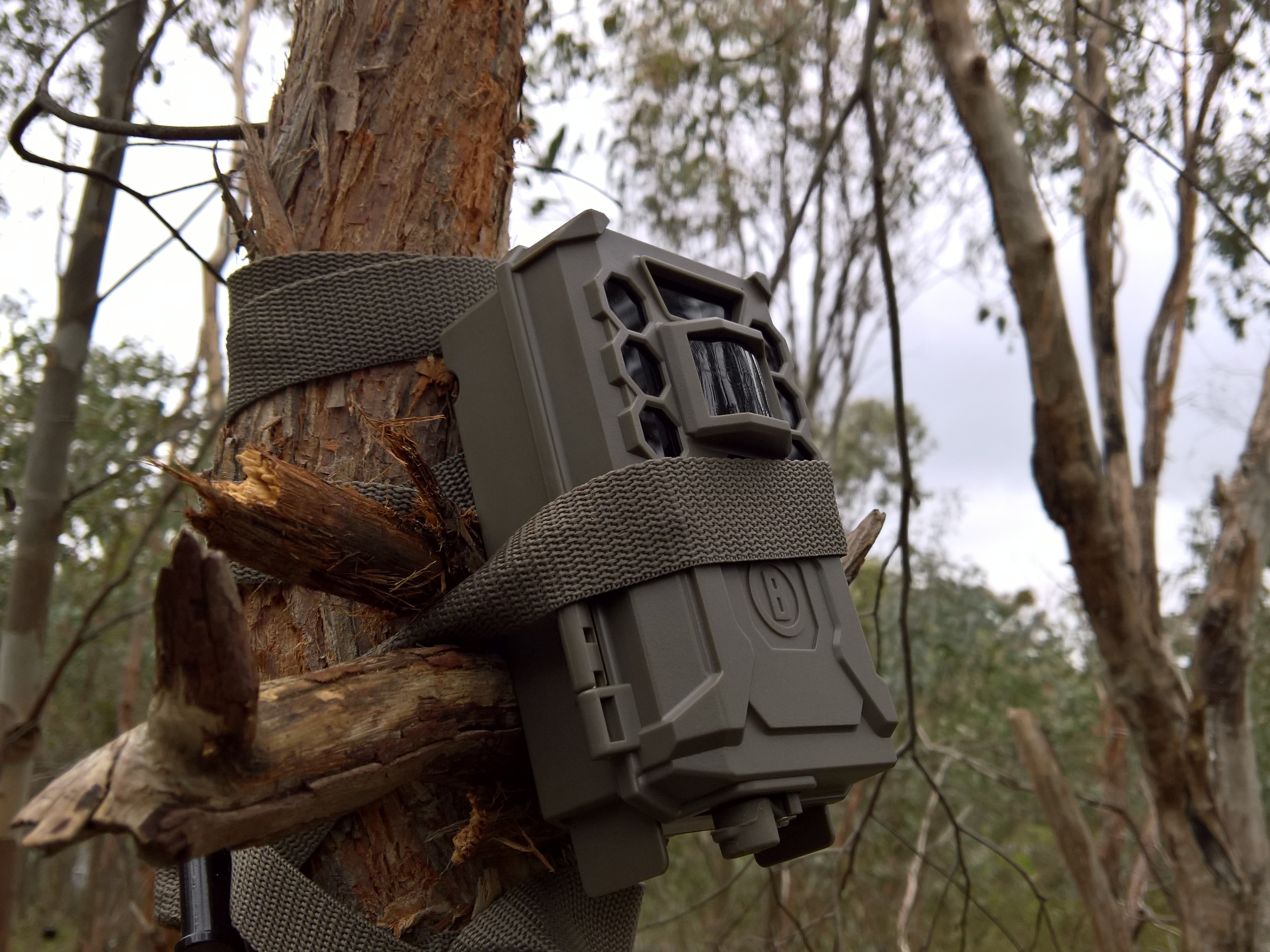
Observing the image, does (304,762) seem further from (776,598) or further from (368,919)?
(776,598)

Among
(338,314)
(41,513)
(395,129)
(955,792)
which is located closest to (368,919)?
(338,314)

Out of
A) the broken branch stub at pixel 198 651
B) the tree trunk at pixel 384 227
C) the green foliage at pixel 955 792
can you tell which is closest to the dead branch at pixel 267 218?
the tree trunk at pixel 384 227

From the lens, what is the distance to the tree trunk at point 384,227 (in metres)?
0.91

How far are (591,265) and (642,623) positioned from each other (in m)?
0.30

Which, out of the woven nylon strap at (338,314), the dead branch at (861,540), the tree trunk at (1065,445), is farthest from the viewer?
the tree trunk at (1065,445)

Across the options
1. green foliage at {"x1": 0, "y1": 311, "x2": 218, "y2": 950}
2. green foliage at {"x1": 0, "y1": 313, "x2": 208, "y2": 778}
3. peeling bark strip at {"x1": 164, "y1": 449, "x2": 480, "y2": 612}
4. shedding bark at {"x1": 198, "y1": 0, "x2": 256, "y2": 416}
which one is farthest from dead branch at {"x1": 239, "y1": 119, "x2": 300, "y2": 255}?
shedding bark at {"x1": 198, "y1": 0, "x2": 256, "y2": 416}

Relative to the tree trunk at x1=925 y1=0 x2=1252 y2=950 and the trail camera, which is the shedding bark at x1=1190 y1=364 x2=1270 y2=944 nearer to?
the tree trunk at x1=925 y1=0 x2=1252 y2=950

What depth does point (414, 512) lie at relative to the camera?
0.94 meters

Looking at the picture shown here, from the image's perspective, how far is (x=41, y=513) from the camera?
259 centimetres

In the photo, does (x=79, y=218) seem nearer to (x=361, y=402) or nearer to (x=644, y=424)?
(x=361, y=402)

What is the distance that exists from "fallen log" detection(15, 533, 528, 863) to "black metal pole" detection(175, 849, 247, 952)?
0.16 meters

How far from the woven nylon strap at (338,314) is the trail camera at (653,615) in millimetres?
51

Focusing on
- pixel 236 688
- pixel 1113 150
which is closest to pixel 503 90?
pixel 236 688

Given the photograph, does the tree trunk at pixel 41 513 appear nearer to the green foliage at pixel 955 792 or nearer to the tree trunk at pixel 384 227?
the tree trunk at pixel 384 227
